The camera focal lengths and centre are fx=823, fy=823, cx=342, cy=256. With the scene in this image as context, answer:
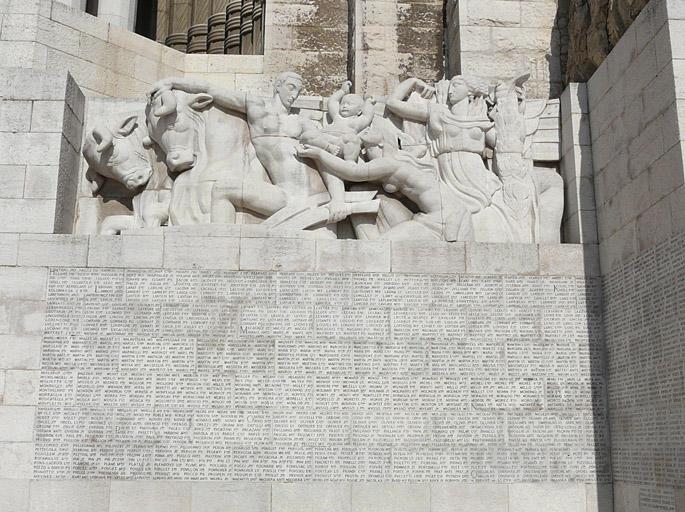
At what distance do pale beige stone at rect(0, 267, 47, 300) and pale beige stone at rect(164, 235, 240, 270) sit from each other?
1467 millimetres

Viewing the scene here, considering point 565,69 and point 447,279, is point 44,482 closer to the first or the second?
point 447,279

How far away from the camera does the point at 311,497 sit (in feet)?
30.3

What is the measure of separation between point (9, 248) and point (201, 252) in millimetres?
2272

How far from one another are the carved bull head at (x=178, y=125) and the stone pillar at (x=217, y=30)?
7813mm

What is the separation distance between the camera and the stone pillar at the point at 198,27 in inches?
744

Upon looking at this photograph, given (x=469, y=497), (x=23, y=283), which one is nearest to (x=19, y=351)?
(x=23, y=283)

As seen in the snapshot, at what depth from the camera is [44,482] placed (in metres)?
9.10

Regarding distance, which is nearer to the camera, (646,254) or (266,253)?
(646,254)

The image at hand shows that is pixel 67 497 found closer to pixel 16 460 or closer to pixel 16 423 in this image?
pixel 16 460

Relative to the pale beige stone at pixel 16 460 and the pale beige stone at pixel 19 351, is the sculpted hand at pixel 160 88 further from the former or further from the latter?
the pale beige stone at pixel 16 460

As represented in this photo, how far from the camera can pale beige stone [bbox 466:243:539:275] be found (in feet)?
32.8

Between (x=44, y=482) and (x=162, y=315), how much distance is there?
2.23m

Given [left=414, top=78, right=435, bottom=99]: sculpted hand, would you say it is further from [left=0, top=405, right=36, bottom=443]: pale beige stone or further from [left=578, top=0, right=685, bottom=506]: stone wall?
[left=0, top=405, right=36, bottom=443]: pale beige stone

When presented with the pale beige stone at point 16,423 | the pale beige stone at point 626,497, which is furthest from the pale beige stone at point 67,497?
the pale beige stone at point 626,497
